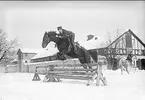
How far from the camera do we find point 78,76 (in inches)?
191

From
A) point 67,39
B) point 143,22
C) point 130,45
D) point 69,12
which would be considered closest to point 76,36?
point 67,39

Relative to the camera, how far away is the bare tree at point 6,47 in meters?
4.65

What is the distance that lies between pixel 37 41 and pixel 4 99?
6.08 ft

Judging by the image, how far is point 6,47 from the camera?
5180mm

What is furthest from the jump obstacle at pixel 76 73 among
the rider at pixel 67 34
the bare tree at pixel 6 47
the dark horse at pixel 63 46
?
the bare tree at pixel 6 47

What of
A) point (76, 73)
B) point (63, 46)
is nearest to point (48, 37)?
point (63, 46)

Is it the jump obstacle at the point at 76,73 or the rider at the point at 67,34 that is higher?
the rider at the point at 67,34

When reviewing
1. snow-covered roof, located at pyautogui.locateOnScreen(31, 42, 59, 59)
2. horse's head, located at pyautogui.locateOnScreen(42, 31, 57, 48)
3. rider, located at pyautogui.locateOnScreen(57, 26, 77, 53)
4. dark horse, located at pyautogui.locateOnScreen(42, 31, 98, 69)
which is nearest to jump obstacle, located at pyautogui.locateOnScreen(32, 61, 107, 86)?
dark horse, located at pyautogui.locateOnScreen(42, 31, 98, 69)

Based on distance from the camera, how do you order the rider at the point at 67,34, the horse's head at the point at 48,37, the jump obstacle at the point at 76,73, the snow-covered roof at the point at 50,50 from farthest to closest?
the snow-covered roof at the point at 50,50 → the horse's head at the point at 48,37 → the rider at the point at 67,34 → the jump obstacle at the point at 76,73

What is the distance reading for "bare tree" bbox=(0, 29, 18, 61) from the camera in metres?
4.65

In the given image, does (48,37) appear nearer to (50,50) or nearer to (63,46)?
(63,46)

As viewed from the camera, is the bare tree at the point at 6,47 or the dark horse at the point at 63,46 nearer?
the bare tree at the point at 6,47

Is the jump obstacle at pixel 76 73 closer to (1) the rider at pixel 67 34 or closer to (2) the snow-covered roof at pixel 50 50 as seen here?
(1) the rider at pixel 67 34

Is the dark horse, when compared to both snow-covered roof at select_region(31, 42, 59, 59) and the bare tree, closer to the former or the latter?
the bare tree
